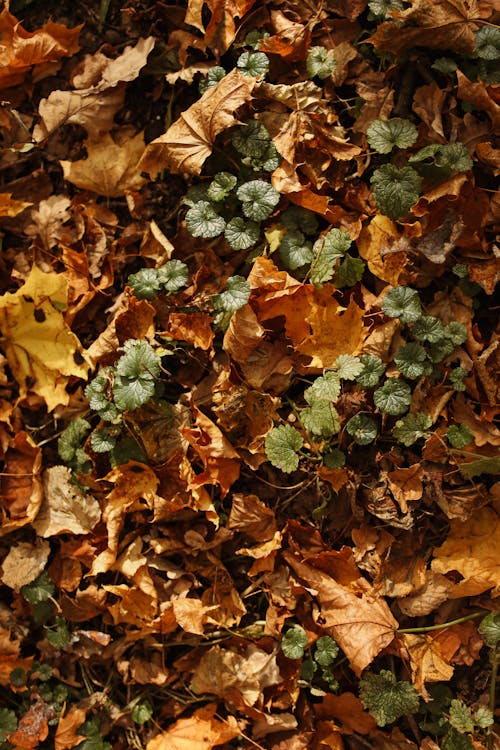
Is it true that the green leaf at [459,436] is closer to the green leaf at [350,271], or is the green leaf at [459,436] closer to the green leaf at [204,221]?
the green leaf at [350,271]

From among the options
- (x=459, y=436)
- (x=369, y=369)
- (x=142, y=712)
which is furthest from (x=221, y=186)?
(x=142, y=712)

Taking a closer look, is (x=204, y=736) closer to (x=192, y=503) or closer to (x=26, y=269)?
(x=192, y=503)

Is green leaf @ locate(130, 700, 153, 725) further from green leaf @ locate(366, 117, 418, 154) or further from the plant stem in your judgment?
green leaf @ locate(366, 117, 418, 154)

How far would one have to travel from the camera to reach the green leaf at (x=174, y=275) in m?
2.61

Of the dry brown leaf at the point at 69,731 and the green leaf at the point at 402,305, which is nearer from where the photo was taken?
the green leaf at the point at 402,305

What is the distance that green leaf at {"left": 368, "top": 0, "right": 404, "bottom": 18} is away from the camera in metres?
2.51

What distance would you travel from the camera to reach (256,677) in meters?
2.56

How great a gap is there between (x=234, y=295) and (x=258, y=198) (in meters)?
0.38

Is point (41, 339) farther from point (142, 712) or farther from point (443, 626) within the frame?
point (443, 626)

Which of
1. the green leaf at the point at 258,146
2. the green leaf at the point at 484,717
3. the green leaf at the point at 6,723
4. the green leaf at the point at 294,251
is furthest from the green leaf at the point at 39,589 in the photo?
the green leaf at the point at 258,146

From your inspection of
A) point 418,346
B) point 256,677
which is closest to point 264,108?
point 418,346

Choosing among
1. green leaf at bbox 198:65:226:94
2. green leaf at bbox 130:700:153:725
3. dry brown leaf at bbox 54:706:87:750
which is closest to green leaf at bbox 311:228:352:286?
green leaf at bbox 198:65:226:94

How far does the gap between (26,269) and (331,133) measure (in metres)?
1.36

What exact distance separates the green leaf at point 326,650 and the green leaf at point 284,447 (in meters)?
0.64
